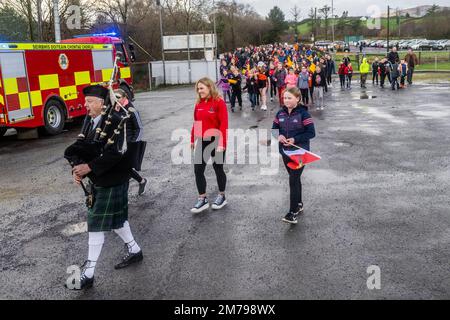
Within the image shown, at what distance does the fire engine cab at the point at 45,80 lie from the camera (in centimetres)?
1175

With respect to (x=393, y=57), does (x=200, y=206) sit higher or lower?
lower

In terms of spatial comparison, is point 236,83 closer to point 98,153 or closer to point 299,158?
point 299,158

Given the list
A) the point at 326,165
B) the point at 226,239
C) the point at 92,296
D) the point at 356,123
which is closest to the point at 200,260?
the point at 226,239

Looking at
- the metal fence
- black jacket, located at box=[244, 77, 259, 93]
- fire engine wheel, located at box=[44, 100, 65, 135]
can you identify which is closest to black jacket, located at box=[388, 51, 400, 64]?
black jacket, located at box=[244, 77, 259, 93]

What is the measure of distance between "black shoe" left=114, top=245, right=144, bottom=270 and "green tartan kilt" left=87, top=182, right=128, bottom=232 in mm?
473

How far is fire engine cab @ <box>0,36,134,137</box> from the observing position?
11.8 metres

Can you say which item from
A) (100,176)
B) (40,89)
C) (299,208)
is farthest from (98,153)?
(40,89)

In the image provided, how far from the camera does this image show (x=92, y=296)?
423 cm

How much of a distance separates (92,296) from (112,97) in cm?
174

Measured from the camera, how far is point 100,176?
436 cm

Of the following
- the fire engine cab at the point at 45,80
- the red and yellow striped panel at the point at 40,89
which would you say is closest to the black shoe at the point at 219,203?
the fire engine cab at the point at 45,80

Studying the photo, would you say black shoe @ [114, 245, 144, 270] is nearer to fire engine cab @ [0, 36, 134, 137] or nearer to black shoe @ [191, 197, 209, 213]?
black shoe @ [191, 197, 209, 213]

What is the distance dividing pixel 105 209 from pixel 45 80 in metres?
9.75
